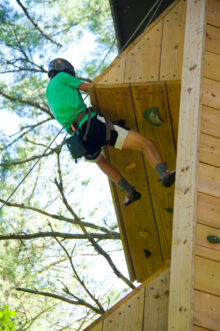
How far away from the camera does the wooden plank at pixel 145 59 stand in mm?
4039

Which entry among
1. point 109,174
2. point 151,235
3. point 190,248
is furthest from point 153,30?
point 190,248

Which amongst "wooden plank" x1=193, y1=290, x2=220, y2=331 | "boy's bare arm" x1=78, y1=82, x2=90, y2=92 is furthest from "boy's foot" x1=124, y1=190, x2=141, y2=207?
"wooden plank" x1=193, y1=290, x2=220, y2=331

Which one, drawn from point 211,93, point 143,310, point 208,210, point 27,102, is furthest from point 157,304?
point 27,102

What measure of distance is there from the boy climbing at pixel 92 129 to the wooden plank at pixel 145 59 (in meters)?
0.38

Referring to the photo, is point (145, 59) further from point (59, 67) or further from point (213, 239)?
point (213, 239)

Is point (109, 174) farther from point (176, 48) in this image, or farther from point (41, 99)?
point (41, 99)

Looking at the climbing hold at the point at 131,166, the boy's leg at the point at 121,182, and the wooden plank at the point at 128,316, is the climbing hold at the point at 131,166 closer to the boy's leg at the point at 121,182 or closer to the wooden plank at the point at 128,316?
the boy's leg at the point at 121,182

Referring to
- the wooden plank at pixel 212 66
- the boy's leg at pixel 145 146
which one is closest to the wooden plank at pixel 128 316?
the boy's leg at pixel 145 146

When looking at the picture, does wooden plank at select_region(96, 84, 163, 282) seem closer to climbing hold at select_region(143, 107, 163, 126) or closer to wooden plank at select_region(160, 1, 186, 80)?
climbing hold at select_region(143, 107, 163, 126)

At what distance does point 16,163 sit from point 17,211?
107cm

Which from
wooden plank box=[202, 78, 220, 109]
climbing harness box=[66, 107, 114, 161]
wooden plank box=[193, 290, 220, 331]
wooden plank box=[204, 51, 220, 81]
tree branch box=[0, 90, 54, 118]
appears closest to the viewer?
wooden plank box=[193, 290, 220, 331]

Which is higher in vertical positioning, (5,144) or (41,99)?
(41,99)

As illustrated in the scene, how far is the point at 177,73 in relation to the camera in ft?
13.0

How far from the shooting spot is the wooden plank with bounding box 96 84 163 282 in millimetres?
4137
